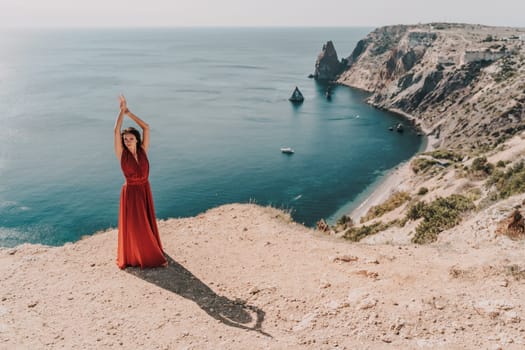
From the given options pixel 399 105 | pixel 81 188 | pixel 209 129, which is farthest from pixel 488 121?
pixel 81 188

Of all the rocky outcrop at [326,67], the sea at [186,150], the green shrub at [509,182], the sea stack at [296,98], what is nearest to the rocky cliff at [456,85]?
the sea at [186,150]

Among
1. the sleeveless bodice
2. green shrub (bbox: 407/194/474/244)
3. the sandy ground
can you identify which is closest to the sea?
the sandy ground

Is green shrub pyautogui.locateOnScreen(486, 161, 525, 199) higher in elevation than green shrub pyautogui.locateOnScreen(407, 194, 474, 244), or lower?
higher

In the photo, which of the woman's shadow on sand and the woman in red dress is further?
the woman in red dress

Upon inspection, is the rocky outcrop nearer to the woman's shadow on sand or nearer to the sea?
the sea

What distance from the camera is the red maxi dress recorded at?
1028 centimetres

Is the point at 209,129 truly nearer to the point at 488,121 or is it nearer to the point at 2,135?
the point at 2,135

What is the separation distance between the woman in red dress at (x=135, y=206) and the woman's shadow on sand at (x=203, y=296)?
35 cm

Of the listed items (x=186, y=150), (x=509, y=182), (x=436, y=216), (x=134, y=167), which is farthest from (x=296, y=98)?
(x=134, y=167)

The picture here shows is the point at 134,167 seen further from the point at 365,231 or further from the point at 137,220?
the point at 365,231

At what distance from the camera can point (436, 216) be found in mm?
17109

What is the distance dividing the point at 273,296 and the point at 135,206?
13.4 feet

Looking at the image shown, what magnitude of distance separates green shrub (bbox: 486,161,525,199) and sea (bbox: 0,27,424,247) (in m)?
10.7

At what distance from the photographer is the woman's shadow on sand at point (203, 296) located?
27.7ft
